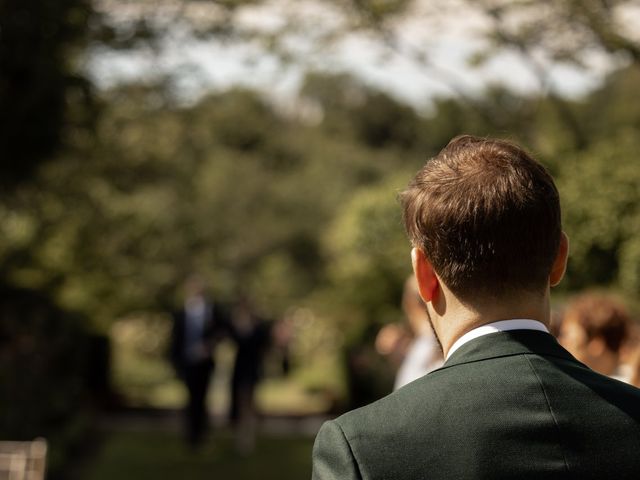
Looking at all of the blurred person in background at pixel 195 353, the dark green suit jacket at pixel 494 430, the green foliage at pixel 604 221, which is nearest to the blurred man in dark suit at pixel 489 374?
the dark green suit jacket at pixel 494 430

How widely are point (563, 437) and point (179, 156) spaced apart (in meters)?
18.4

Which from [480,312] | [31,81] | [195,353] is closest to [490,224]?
[480,312]

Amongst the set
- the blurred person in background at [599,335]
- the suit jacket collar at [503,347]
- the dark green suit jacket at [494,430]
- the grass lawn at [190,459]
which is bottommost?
the grass lawn at [190,459]

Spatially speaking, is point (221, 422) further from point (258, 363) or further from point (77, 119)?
point (77, 119)

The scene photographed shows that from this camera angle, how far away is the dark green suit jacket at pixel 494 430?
1.53 meters

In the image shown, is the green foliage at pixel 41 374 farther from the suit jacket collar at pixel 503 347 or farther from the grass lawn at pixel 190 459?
the suit jacket collar at pixel 503 347

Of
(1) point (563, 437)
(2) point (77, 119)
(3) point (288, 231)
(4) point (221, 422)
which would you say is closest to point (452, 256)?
(1) point (563, 437)

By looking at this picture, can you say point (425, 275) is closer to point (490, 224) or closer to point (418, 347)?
point (490, 224)

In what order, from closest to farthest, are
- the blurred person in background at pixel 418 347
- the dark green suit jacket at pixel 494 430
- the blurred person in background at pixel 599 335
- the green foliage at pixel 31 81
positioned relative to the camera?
the dark green suit jacket at pixel 494 430, the blurred person in background at pixel 599 335, the blurred person in background at pixel 418 347, the green foliage at pixel 31 81

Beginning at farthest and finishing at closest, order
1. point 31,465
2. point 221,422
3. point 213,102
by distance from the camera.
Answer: point 213,102
point 221,422
point 31,465

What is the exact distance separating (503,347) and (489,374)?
0.20 ft

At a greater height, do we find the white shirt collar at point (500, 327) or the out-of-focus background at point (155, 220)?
the white shirt collar at point (500, 327)

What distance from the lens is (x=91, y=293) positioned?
16.4 meters

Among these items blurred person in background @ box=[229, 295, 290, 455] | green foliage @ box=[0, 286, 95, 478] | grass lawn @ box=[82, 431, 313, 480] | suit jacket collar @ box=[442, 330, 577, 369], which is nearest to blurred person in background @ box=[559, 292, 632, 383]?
suit jacket collar @ box=[442, 330, 577, 369]
